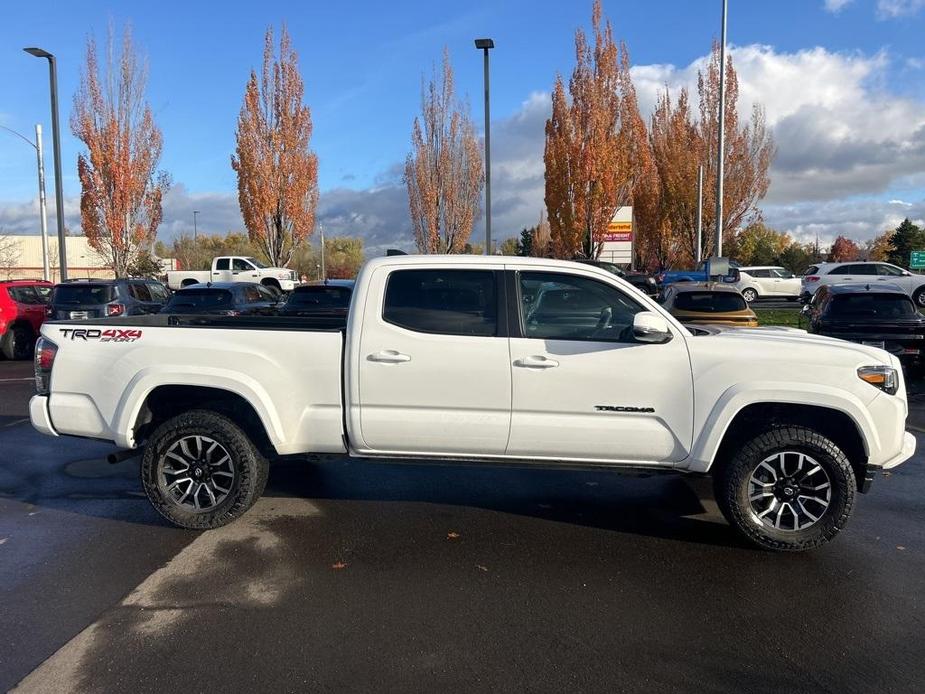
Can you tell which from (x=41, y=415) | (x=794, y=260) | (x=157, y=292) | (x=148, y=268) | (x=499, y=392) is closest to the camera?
(x=499, y=392)

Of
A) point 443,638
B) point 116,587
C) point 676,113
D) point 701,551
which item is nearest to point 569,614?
point 443,638

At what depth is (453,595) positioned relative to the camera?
159 inches

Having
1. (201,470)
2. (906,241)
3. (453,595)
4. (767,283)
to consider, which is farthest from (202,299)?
(906,241)

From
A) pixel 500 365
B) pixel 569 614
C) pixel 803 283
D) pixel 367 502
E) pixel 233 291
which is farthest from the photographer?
pixel 803 283

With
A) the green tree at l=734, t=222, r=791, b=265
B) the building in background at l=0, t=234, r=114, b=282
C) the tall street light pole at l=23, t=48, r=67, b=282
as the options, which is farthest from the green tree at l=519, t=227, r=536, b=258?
the tall street light pole at l=23, t=48, r=67, b=282

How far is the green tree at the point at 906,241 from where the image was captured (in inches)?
2144

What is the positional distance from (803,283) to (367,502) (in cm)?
2823

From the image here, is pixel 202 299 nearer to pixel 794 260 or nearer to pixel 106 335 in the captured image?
pixel 106 335

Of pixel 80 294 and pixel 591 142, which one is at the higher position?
pixel 591 142

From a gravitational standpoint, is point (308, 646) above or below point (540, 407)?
below

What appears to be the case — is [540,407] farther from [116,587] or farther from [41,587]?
[41,587]

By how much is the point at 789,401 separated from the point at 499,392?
1839mm

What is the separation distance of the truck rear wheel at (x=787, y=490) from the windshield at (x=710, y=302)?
7959 millimetres

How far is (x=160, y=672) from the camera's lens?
3244mm
